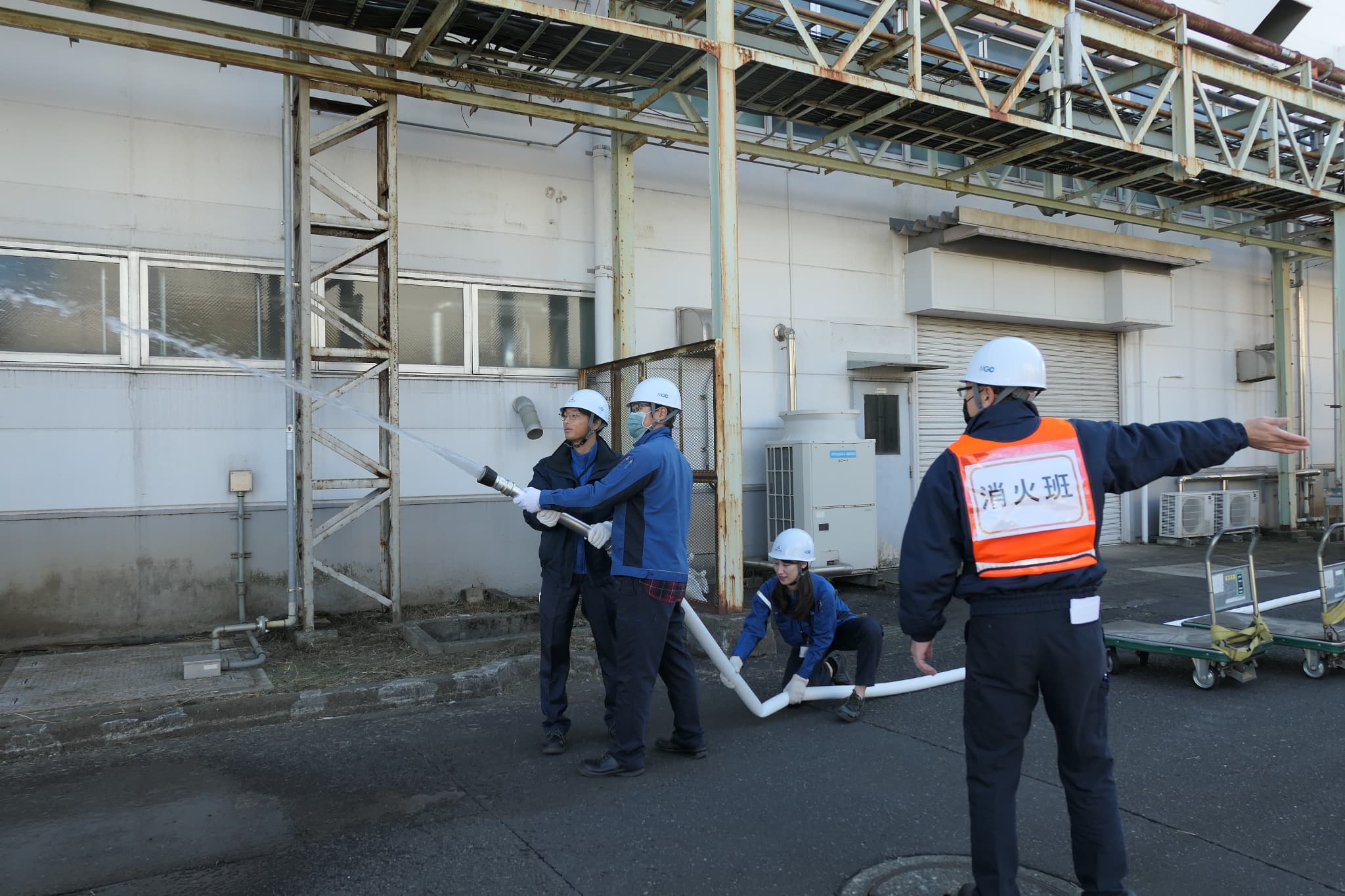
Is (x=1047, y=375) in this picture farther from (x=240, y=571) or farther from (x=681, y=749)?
(x=240, y=571)

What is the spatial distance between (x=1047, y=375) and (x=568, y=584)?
976 cm

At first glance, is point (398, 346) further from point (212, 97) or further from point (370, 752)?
point (370, 752)

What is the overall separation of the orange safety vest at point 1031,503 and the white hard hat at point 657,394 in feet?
6.72

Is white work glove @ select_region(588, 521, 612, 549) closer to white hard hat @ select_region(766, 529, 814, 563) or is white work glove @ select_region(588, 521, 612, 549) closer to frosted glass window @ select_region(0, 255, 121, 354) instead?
white hard hat @ select_region(766, 529, 814, 563)

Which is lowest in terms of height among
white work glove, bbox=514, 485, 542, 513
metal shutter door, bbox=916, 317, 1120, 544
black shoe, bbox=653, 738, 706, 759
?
black shoe, bbox=653, 738, 706, 759

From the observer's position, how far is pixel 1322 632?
261 inches

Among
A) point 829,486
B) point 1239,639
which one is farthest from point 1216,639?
point 829,486

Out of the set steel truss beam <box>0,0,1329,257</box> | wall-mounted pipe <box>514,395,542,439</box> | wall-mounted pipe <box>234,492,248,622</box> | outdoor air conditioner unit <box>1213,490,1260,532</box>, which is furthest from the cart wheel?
outdoor air conditioner unit <box>1213,490,1260,532</box>

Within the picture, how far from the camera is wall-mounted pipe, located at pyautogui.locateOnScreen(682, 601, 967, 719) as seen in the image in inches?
206

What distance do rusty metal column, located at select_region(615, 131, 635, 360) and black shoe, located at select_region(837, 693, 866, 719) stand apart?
205 inches

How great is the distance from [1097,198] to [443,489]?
10770mm

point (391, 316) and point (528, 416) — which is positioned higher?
point (391, 316)

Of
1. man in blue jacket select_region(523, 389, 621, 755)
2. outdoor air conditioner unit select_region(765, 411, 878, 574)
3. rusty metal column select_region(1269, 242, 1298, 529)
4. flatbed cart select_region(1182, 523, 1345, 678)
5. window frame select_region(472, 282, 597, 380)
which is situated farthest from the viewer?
rusty metal column select_region(1269, 242, 1298, 529)

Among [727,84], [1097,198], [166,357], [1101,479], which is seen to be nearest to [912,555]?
[1101,479]
